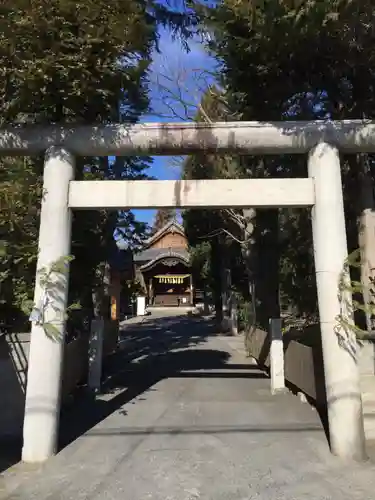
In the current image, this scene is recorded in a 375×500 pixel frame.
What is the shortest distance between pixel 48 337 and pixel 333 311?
3867mm

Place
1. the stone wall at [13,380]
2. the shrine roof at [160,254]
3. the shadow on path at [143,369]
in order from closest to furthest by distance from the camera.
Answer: the stone wall at [13,380]
the shadow on path at [143,369]
the shrine roof at [160,254]

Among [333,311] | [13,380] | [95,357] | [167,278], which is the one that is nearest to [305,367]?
[333,311]

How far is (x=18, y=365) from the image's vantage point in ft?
22.3

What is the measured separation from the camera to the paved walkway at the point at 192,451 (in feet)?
15.6

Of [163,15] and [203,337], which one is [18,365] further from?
[203,337]

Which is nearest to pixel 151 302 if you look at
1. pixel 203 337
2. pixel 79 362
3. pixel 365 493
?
pixel 203 337

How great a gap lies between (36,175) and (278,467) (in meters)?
6.41

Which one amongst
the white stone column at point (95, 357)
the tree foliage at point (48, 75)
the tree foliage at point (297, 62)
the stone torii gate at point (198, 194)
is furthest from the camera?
the white stone column at point (95, 357)

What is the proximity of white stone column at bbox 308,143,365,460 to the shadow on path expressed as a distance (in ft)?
12.4

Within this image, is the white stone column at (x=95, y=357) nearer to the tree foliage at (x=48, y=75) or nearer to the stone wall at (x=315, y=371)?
the tree foliage at (x=48, y=75)

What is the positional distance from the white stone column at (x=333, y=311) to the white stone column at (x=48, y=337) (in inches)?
141

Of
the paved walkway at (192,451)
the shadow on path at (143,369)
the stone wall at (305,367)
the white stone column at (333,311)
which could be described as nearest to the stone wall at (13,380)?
the shadow on path at (143,369)

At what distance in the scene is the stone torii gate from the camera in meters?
5.73

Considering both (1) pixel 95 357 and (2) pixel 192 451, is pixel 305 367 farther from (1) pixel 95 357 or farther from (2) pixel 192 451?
(1) pixel 95 357
